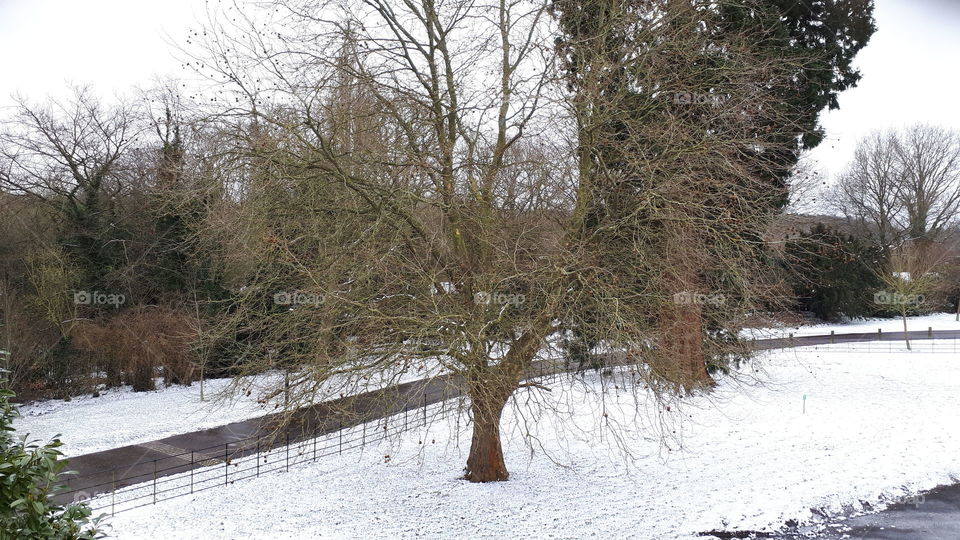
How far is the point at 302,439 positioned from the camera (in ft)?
49.6

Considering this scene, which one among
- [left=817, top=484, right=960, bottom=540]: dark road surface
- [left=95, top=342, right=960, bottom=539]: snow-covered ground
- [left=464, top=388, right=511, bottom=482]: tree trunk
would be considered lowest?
[left=817, top=484, right=960, bottom=540]: dark road surface

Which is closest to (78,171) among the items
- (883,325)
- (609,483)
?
(609,483)

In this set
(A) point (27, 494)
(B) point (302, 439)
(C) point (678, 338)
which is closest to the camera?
(A) point (27, 494)

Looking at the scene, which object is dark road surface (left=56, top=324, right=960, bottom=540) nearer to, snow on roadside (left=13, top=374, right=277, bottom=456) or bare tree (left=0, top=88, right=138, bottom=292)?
snow on roadside (left=13, top=374, right=277, bottom=456)

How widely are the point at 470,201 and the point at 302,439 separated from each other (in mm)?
8107

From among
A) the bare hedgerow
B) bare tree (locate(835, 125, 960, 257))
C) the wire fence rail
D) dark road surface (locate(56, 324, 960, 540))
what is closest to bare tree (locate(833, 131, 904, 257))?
bare tree (locate(835, 125, 960, 257))

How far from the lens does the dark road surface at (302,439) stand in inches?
373

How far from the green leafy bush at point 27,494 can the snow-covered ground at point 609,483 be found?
253 inches

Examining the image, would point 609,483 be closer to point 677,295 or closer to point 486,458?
point 486,458

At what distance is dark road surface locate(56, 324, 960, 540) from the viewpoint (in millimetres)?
9477

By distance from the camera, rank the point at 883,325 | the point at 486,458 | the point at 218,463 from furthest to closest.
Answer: the point at 883,325, the point at 218,463, the point at 486,458

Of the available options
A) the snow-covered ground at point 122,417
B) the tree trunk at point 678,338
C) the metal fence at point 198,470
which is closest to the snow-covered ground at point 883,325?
the snow-covered ground at point 122,417

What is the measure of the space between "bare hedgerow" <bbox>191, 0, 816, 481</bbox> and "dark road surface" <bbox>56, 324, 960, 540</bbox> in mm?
514

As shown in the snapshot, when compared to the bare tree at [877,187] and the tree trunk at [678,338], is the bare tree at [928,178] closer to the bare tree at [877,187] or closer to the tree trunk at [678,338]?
the bare tree at [877,187]
